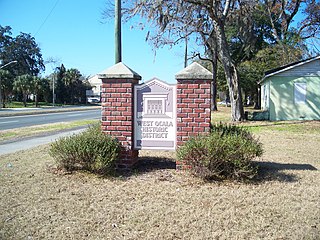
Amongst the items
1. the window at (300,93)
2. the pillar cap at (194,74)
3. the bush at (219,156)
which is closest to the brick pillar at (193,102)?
the pillar cap at (194,74)

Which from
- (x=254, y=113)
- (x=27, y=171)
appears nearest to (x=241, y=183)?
(x=27, y=171)

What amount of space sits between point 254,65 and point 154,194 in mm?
33885

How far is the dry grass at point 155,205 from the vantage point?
11.2 ft

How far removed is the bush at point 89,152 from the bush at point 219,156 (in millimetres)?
1250

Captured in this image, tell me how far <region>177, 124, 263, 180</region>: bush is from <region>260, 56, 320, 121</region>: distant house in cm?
1690

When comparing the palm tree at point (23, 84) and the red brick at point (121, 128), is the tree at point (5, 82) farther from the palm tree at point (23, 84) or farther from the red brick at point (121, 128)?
the red brick at point (121, 128)

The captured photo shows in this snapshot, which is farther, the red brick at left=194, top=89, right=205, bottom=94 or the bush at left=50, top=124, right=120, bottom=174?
the red brick at left=194, top=89, right=205, bottom=94

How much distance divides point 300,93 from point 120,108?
709 inches

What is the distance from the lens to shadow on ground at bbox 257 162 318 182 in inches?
219

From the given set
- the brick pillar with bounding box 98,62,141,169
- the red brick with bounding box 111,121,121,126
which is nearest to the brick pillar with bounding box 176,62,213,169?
the brick pillar with bounding box 98,62,141,169

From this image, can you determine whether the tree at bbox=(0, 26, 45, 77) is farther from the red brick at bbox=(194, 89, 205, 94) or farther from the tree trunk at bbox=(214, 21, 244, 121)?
the red brick at bbox=(194, 89, 205, 94)

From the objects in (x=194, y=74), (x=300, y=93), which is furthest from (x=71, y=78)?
(x=194, y=74)

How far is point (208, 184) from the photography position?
515 cm

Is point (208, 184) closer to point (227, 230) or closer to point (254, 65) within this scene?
point (227, 230)
